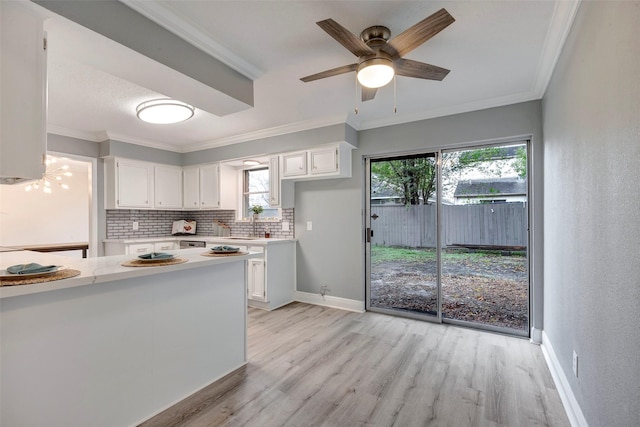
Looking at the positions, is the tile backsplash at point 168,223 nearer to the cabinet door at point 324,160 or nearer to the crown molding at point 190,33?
the cabinet door at point 324,160

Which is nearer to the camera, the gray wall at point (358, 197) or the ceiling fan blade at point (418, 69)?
the ceiling fan blade at point (418, 69)

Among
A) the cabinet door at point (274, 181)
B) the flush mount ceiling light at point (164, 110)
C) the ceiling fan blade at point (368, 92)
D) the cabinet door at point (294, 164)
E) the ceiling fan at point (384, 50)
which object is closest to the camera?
the ceiling fan at point (384, 50)

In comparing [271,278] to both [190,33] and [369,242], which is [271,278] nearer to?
[369,242]

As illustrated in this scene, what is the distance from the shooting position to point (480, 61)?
2.42 metres

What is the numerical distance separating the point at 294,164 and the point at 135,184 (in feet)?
8.45

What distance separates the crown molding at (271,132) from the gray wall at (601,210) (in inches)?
89.2

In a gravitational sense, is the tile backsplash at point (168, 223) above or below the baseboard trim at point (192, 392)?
above

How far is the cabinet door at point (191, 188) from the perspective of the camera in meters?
5.12

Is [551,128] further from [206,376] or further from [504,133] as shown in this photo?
[206,376]

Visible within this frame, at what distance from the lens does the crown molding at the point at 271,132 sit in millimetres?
3767

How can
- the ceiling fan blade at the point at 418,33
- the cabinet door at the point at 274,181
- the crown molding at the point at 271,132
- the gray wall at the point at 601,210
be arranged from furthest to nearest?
the cabinet door at the point at 274,181 → the crown molding at the point at 271,132 → the ceiling fan blade at the point at 418,33 → the gray wall at the point at 601,210

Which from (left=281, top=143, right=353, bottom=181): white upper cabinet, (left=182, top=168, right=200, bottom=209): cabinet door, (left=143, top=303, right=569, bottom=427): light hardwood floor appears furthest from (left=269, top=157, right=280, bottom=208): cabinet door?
(left=143, top=303, right=569, bottom=427): light hardwood floor

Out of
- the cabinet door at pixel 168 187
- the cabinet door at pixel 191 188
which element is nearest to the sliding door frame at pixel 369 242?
the cabinet door at pixel 191 188

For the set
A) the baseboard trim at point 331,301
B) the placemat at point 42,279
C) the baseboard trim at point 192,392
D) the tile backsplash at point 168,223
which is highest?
the tile backsplash at point 168,223
